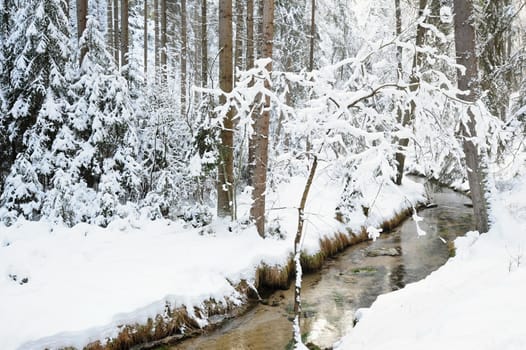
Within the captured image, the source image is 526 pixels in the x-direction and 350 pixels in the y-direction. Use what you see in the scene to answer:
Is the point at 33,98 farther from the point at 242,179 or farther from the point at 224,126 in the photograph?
the point at 242,179

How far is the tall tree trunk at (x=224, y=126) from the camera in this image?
8.88 m

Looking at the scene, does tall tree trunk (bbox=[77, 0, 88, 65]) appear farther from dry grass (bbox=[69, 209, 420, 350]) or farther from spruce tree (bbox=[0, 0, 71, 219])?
dry grass (bbox=[69, 209, 420, 350])

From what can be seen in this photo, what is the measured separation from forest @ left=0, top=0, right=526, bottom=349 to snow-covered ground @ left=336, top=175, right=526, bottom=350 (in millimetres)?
33

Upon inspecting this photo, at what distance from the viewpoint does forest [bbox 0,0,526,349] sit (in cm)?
404

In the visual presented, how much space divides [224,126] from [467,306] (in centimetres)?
649

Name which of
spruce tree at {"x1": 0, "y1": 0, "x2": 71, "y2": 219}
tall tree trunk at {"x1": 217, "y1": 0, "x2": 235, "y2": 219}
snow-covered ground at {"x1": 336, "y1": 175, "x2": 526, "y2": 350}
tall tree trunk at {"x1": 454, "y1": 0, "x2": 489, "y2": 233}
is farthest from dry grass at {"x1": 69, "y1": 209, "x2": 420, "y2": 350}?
spruce tree at {"x1": 0, "y1": 0, "x2": 71, "y2": 219}

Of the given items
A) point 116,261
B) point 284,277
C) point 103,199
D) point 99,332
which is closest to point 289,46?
point 103,199

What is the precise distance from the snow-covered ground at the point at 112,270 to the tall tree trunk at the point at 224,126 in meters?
0.58

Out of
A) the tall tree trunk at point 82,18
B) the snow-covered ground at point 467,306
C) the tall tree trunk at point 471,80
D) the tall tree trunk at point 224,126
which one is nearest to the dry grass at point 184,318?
the tall tree trunk at point 224,126

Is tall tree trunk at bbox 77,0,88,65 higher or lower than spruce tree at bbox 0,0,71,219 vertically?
higher

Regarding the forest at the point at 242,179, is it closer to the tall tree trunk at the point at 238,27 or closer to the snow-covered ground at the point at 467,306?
the snow-covered ground at the point at 467,306

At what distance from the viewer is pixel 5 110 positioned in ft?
33.8

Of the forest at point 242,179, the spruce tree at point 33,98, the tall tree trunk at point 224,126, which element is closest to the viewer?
the forest at point 242,179

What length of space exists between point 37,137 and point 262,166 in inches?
234
